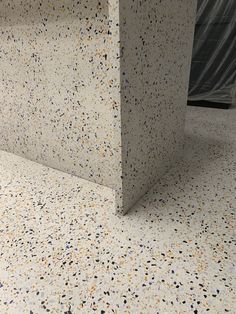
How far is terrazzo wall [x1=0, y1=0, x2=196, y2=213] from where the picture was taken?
2.72ft

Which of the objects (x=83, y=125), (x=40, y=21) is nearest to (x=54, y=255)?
(x=83, y=125)

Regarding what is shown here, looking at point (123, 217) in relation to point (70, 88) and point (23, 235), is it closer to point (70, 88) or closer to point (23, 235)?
point (23, 235)

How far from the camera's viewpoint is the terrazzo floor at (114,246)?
0.65 m

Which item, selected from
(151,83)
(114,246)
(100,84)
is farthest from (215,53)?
(114,246)

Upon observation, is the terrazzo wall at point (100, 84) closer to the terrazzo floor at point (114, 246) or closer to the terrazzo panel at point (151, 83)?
the terrazzo panel at point (151, 83)

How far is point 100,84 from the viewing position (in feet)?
3.19

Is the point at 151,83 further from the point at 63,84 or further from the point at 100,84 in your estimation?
the point at 63,84

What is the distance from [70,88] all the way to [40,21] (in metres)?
0.31

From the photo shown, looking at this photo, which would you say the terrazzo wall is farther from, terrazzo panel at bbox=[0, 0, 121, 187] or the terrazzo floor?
the terrazzo floor

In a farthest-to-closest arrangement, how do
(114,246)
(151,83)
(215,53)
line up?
(215,53)
(151,83)
(114,246)

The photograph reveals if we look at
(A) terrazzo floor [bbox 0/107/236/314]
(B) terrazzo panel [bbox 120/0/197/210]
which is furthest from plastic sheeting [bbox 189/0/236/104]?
(A) terrazzo floor [bbox 0/107/236/314]

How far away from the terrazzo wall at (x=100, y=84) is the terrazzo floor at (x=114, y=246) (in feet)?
0.42

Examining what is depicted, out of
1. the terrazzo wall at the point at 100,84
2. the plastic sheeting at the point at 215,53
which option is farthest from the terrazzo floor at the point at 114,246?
the plastic sheeting at the point at 215,53

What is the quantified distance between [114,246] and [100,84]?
64 cm
